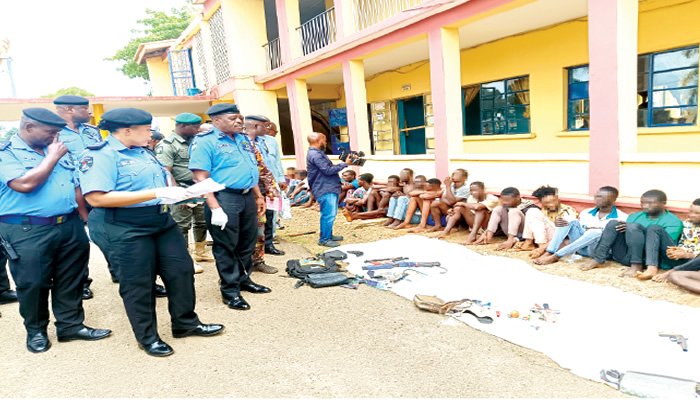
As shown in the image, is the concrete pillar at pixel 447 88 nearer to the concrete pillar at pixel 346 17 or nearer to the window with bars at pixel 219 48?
the concrete pillar at pixel 346 17

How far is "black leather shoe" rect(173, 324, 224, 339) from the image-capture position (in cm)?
324

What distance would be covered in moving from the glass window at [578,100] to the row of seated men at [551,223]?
2806mm

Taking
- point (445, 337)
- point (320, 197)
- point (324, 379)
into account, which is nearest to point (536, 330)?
point (445, 337)

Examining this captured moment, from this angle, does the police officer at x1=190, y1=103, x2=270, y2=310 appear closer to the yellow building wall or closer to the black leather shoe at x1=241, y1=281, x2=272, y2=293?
the black leather shoe at x1=241, y1=281, x2=272, y2=293

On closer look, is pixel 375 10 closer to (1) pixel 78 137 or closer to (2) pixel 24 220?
(1) pixel 78 137

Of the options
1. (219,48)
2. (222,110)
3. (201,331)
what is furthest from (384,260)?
(219,48)

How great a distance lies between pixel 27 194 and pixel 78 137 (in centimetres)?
119

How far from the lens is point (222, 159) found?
3740 mm

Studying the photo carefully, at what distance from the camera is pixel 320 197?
233 inches

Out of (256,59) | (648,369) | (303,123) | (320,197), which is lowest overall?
(648,369)

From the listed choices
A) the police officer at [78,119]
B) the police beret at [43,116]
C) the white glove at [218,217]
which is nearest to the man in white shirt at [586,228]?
the white glove at [218,217]

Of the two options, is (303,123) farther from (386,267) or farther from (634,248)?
(634,248)

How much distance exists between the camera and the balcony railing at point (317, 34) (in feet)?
34.0

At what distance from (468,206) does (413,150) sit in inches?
237
